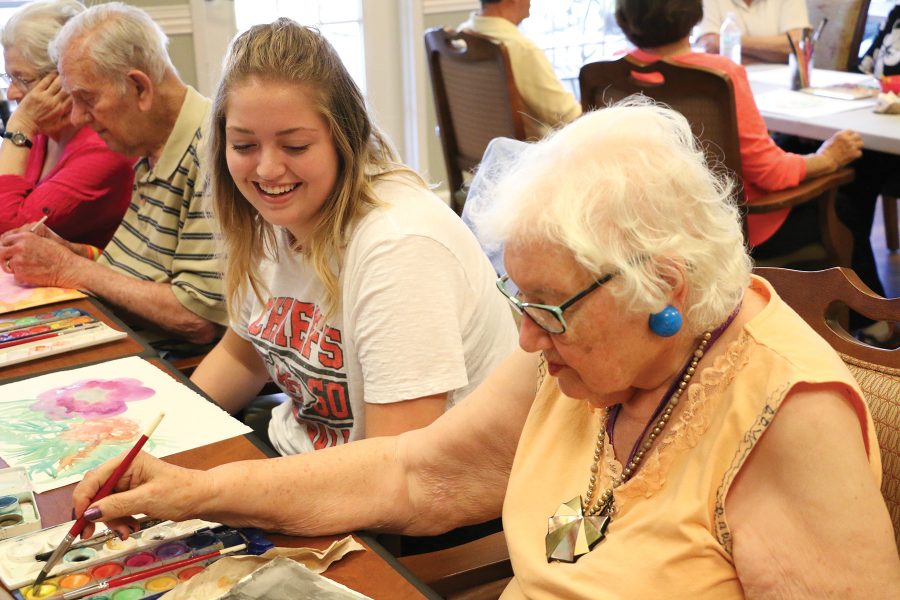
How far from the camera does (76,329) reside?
2.01 m

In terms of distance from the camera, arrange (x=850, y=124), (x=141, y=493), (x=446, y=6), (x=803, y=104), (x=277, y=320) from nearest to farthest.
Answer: (x=141, y=493), (x=277, y=320), (x=850, y=124), (x=803, y=104), (x=446, y=6)

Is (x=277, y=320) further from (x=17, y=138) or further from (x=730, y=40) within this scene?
(x=730, y=40)

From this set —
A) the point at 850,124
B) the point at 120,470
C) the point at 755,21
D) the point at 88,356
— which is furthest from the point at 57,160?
the point at 755,21

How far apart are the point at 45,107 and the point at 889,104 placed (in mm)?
2661

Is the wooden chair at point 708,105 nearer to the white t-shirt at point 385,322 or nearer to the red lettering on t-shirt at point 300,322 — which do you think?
the white t-shirt at point 385,322

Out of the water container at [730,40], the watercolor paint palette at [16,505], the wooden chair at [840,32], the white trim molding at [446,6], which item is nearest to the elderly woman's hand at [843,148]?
the water container at [730,40]

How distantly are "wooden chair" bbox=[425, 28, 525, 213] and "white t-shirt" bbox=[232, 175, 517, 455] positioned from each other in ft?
4.63

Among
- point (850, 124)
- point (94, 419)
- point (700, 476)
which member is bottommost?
point (94, 419)

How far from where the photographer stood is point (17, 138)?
284 cm

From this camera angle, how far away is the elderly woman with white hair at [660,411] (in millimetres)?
976

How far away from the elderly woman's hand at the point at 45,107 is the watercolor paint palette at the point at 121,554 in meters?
1.77

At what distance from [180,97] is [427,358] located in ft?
3.94

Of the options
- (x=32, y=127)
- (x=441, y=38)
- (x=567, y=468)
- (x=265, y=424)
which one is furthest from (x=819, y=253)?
(x=32, y=127)

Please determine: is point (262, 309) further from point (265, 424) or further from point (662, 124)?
point (662, 124)
